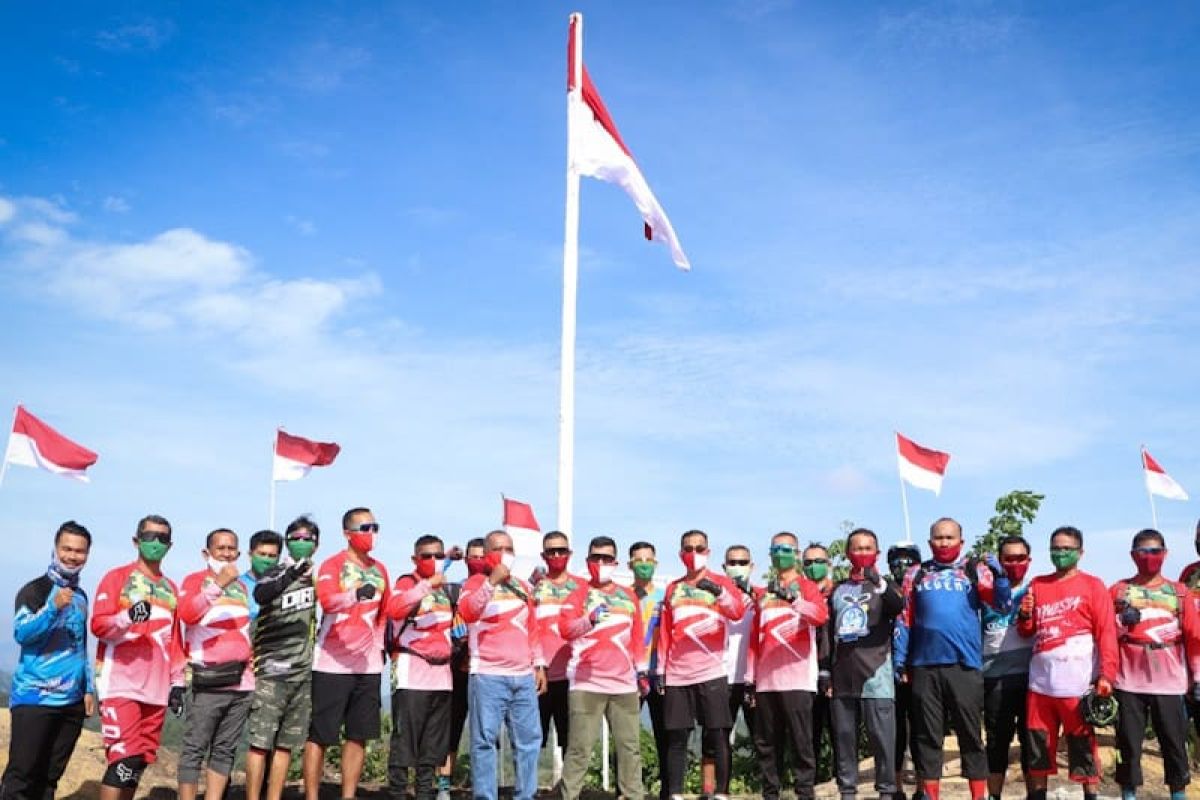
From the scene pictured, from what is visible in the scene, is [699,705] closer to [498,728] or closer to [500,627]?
[498,728]

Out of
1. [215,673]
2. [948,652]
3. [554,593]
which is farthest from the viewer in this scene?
[554,593]

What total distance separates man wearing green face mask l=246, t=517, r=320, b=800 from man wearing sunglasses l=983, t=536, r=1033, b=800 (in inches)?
246

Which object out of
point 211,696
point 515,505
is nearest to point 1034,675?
point 515,505

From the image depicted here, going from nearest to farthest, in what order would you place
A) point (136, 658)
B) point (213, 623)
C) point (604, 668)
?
point (136, 658) → point (213, 623) → point (604, 668)

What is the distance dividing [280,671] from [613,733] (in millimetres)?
3056

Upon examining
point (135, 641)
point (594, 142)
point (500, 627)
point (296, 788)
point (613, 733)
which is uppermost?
point (594, 142)

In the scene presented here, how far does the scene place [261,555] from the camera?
990 centimetres

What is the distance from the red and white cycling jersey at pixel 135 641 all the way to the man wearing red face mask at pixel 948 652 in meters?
6.50

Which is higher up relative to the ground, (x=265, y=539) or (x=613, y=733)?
(x=265, y=539)

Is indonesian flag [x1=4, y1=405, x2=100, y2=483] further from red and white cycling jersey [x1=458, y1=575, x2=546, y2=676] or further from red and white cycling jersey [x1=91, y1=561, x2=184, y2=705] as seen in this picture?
red and white cycling jersey [x1=458, y1=575, x2=546, y2=676]

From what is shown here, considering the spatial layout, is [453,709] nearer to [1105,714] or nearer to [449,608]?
[449,608]

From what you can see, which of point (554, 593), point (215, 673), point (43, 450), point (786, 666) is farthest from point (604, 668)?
point (43, 450)

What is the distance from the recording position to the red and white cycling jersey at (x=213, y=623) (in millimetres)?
9336

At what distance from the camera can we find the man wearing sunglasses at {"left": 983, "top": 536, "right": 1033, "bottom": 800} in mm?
10242
